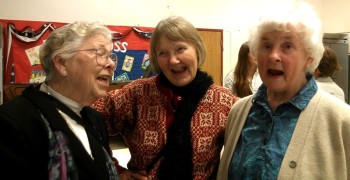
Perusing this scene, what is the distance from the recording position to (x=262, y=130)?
143cm

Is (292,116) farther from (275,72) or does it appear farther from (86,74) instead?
(86,74)

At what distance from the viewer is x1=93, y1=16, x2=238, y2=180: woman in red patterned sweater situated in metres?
1.60

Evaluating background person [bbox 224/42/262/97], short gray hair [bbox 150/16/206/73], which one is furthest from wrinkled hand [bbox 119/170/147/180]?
background person [bbox 224/42/262/97]

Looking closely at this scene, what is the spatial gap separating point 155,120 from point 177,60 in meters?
0.32

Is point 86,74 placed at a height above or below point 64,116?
above

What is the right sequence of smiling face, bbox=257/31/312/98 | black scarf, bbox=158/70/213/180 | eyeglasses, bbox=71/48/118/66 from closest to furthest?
smiling face, bbox=257/31/312/98 < eyeglasses, bbox=71/48/118/66 < black scarf, bbox=158/70/213/180

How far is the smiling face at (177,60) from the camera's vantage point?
1629 millimetres

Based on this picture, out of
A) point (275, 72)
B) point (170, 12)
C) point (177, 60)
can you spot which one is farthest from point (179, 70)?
point (170, 12)

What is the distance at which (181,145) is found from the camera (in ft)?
5.20

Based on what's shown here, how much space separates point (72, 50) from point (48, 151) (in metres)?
0.44

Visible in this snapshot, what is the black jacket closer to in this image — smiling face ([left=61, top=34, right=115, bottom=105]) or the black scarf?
smiling face ([left=61, top=34, right=115, bottom=105])

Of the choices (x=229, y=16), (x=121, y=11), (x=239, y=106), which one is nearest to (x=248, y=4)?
(x=229, y=16)

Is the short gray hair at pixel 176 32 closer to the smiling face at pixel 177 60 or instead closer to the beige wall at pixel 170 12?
the smiling face at pixel 177 60

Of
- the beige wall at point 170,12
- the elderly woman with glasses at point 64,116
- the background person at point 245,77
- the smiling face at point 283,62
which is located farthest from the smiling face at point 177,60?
the beige wall at point 170,12
